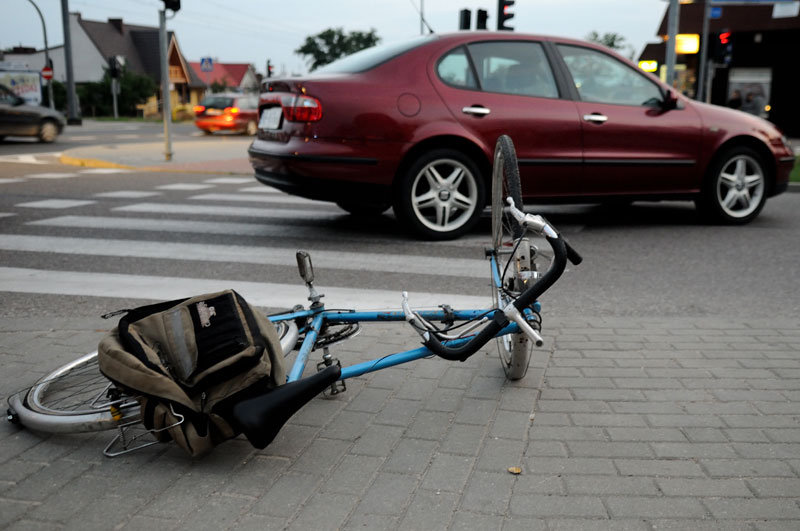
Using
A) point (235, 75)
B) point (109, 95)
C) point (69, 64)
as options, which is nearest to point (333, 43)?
point (235, 75)

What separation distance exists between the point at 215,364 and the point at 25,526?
0.72 meters

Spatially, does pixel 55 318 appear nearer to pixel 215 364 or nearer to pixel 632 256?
pixel 215 364

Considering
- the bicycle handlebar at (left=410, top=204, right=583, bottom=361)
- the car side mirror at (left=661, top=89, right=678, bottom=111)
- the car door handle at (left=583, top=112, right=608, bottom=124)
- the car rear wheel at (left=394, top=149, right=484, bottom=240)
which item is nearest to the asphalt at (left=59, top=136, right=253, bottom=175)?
the car rear wheel at (left=394, top=149, right=484, bottom=240)

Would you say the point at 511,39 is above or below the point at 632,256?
above

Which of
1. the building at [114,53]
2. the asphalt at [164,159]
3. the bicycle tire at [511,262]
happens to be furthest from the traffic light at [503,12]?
the building at [114,53]

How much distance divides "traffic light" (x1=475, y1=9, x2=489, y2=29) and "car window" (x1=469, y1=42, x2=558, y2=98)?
29.4 ft

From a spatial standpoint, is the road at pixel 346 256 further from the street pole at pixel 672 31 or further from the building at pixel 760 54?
the building at pixel 760 54

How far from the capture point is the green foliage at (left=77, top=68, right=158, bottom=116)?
57656 mm

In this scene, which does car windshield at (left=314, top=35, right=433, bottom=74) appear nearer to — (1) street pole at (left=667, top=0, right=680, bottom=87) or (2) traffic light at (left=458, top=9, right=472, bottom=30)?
(1) street pole at (left=667, top=0, right=680, bottom=87)

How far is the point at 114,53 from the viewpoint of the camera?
70000mm

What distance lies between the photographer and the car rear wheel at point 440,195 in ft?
21.6

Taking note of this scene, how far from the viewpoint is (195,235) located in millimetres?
7164

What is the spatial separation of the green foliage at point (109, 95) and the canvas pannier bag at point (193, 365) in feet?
194

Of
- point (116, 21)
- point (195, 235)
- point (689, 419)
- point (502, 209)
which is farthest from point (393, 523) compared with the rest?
point (116, 21)
